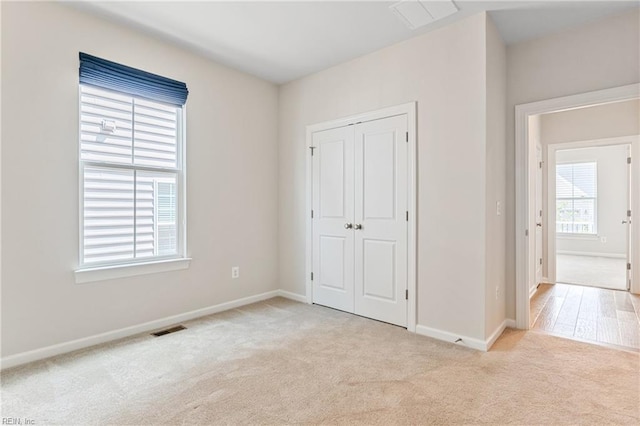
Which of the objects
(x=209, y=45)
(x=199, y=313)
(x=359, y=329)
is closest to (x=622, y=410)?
(x=359, y=329)

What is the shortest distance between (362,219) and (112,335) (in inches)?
99.7

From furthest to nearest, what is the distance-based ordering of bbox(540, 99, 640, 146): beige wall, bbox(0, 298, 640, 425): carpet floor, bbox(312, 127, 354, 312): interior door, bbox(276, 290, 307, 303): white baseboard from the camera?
bbox(540, 99, 640, 146): beige wall < bbox(276, 290, 307, 303): white baseboard < bbox(312, 127, 354, 312): interior door < bbox(0, 298, 640, 425): carpet floor

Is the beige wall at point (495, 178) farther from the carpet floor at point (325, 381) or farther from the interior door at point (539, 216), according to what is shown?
the interior door at point (539, 216)

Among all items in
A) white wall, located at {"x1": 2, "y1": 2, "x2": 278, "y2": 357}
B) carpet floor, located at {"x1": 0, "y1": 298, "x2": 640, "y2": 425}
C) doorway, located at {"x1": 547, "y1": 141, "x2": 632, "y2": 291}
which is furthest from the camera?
doorway, located at {"x1": 547, "y1": 141, "x2": 632, "y2": 291}

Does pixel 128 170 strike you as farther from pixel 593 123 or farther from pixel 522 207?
pixel 593 123

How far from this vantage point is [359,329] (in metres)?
3.12

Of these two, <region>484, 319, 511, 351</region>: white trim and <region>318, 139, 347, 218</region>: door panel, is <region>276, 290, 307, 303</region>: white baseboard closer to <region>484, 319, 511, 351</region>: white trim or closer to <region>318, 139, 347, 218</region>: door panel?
<region>318, 139, 347, 218</region>: door panel

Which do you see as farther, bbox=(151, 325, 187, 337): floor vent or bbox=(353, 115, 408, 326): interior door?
bbox=(353, 115, 408, 326): interior door

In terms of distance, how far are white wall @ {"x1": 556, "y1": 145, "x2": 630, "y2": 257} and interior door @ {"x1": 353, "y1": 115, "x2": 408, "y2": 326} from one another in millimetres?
5584

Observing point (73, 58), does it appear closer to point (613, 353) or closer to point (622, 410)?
point (622, 410)

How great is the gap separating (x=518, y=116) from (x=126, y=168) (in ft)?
12.1

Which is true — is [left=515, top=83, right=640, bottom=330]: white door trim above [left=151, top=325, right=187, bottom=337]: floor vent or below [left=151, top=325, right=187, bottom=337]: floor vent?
above

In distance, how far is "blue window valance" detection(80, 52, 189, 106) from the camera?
2686 millimetres

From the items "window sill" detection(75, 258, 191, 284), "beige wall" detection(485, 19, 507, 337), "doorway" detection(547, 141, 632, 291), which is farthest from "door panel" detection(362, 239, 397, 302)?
"doorway" detection(547, 141, 632, 291)
